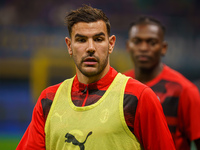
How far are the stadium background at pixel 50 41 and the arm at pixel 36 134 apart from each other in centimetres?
712

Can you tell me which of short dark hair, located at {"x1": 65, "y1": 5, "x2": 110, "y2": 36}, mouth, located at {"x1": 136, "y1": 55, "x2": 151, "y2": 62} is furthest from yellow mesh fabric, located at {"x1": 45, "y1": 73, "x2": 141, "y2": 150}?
mouth, located at {"x1": 136, "y1": 55, "x2": 151, "y2": 62}

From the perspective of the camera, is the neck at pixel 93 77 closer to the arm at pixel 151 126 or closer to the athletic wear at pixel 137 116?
the athletic wear at pixel 137 116

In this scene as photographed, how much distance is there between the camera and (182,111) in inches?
136

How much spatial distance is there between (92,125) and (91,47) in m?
0.44

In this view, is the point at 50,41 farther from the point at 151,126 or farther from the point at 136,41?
the point at 151,126

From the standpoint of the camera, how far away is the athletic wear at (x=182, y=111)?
340 cm

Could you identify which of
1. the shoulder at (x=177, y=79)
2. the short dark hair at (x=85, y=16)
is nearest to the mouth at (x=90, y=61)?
the short dark hair at (x=85, y=16)

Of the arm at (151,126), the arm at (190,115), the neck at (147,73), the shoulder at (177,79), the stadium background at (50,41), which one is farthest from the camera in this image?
the stadium background at (50,41)

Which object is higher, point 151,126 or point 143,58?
point 143,58

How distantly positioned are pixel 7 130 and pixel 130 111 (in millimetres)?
6912

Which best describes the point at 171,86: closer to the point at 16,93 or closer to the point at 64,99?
the point at 64,99

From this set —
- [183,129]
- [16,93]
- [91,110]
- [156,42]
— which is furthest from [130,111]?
[16,93]

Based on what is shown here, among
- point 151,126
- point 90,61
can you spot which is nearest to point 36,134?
point 90,61

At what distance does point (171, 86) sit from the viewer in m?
3.60
